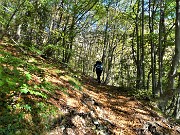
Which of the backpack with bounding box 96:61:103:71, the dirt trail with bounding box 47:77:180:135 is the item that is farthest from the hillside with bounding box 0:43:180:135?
the backpack with bounding box 96:61:103:71

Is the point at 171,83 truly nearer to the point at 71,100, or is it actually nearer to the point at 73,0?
the point at 71,100

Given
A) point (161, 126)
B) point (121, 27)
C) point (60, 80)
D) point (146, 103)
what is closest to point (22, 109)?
point (60, 80)

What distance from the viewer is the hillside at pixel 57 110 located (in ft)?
15.9

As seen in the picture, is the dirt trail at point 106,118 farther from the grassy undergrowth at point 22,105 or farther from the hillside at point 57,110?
the grassy undergrowth at point 22,105

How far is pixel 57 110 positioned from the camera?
21.0 feet

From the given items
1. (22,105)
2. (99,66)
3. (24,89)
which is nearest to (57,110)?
(22,105)

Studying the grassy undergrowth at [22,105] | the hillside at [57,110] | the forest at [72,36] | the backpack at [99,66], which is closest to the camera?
the grassy undergrowth at [22,105]

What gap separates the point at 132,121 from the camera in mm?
8383

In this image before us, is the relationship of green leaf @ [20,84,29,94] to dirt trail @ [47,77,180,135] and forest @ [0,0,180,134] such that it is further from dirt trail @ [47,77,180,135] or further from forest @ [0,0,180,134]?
dirt trail @ [47,77,180,135]

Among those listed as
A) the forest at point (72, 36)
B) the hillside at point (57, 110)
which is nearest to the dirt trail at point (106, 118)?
the hillside at point (57, 110)

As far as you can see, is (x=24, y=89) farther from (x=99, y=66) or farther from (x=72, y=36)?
(x=99, y=66)

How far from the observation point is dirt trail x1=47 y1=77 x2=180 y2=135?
647 cm

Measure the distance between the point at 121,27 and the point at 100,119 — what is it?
64.1 feet

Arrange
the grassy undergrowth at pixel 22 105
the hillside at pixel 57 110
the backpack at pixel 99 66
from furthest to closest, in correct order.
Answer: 1. the backpack at pixel 99 66
2. the hillside at pixel 57 110
3. the grassy undergrowth at pixel 22 105
